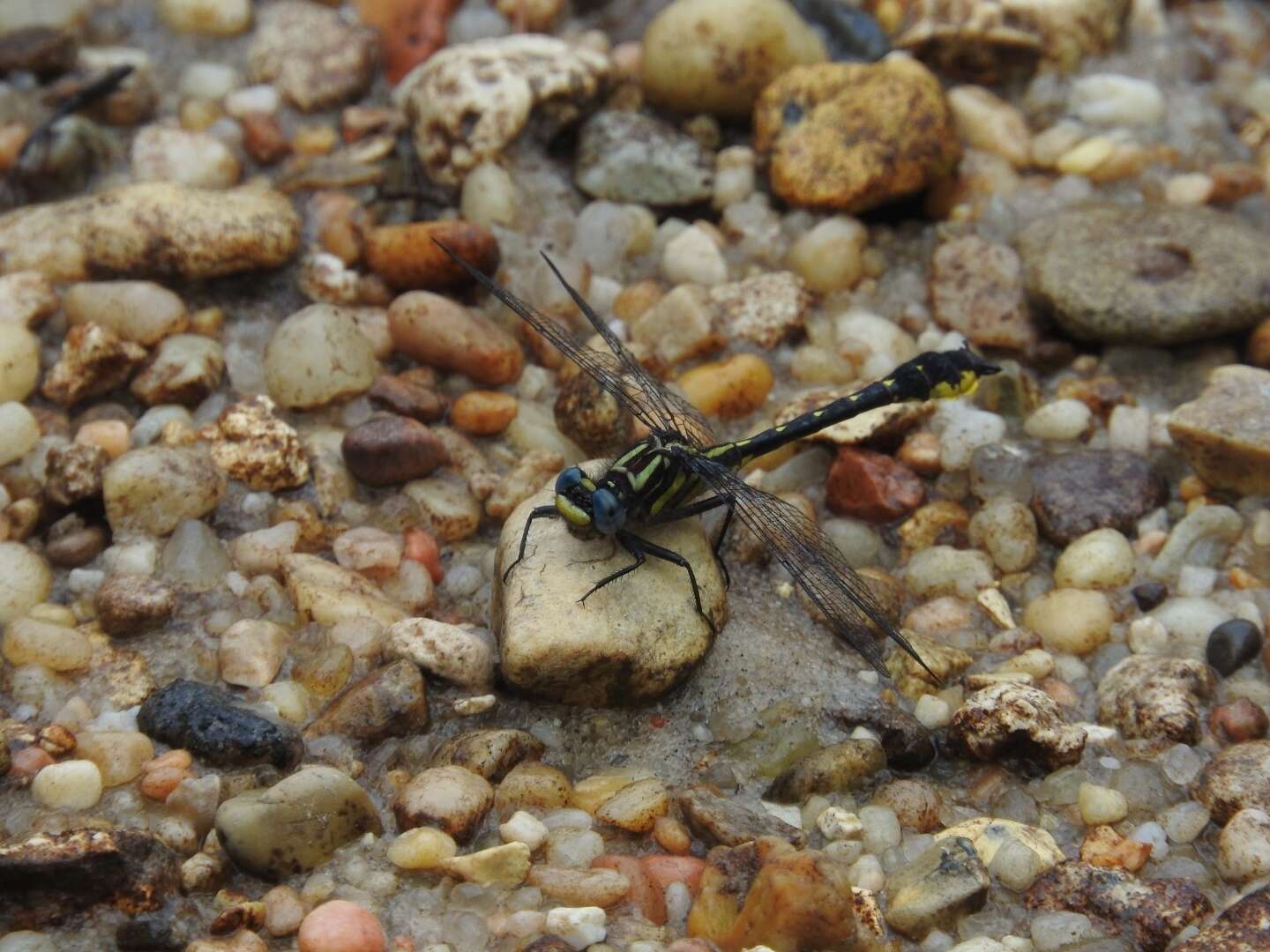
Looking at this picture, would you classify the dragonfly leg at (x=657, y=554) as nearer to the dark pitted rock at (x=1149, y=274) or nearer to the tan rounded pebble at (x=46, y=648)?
the tan rounded pebble at (x=46, y=648)

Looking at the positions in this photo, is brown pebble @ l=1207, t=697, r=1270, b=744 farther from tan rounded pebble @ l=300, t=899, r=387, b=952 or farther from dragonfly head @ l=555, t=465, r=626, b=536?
tan rounded pebble @ l=300, t=899, r=387, b=952

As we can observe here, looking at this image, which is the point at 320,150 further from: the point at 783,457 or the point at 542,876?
the point at 542,876

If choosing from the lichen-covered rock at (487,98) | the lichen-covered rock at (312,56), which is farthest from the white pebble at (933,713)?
the lichen-covered rock at (312,56)

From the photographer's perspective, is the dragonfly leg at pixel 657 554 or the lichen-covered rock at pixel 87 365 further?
the lichen-covered rock at pixel 87 365

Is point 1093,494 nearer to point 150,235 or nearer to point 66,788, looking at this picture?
point 66,788

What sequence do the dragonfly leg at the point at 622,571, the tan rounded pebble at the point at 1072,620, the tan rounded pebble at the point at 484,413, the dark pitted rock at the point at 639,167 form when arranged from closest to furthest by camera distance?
1. the dragonfly leg at the point at 622,571
2. the tan rounded pebble at the point at 1072,620
3. the tan rounded pebble at the point at 484,413
4. the dark pitted rock at the point at 639,167

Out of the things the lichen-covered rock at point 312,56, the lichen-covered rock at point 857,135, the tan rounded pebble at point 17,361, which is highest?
the lichen-covered rock at point 312,56
